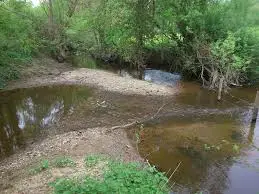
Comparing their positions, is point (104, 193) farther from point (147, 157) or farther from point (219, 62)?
point (219, 62)

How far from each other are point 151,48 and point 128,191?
819 inches

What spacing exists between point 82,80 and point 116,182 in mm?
15005

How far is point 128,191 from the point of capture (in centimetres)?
730

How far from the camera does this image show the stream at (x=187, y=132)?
10.3 metres

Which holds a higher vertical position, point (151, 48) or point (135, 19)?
point (135, 19)

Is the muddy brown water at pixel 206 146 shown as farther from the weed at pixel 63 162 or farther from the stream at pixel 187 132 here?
the weed at pixel 63 162

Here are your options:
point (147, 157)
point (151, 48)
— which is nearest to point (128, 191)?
point (147, 157)

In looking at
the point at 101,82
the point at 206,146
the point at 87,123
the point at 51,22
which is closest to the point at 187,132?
the point at 206,146

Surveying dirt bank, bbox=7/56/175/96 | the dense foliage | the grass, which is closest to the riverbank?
dirt bank, bbox=7/56/175/96

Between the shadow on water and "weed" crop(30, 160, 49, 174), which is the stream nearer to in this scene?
the shadow on water

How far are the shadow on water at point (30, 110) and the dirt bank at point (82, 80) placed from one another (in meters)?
1.20

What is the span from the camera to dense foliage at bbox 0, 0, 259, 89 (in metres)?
20.2

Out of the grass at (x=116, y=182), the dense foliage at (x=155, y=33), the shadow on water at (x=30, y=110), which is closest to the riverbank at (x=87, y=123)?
the shadow on water at (x=30, y=110)

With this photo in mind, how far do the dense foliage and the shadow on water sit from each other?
326cm
